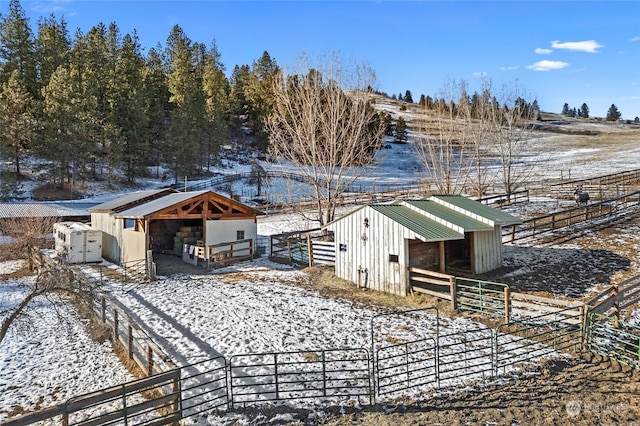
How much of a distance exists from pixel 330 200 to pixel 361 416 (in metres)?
15.9

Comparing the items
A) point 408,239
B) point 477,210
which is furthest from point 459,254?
point 408,239

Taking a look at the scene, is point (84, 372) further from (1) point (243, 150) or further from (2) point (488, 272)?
(1) point (243, 150)

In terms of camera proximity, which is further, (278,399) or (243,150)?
(243,150)

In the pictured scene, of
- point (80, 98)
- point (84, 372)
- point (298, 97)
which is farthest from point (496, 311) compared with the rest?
point (80, 98)

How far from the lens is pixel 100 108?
155 ft

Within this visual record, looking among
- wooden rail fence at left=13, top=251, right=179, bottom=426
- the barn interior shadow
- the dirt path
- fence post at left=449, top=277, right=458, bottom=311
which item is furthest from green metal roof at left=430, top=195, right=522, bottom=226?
wooden rail fence at left=13, top=251, right=179, bottom=426

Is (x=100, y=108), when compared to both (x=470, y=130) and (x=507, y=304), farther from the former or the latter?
(x=507, y=304)

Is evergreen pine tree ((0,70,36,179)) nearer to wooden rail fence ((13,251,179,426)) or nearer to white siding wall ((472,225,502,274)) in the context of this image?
wooden rail fence ((13,251,179,426))

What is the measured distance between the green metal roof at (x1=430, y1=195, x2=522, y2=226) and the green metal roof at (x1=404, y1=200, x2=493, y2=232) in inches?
14.0

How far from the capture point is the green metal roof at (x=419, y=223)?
48.4 ft

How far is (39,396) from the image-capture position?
916cm

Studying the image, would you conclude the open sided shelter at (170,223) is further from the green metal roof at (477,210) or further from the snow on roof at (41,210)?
the green metal roof at (477,210)

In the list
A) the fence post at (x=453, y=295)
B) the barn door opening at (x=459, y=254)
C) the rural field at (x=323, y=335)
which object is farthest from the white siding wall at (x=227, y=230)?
the fence post at (x=453, y=295)

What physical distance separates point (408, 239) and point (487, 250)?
14.9ft
